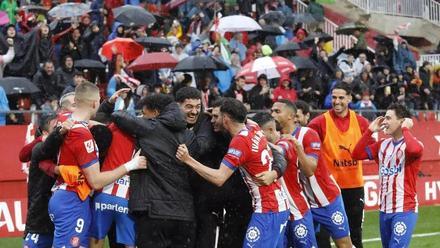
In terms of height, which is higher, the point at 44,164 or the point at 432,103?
the point at 44,164

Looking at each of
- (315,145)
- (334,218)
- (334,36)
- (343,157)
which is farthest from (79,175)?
(334,36)

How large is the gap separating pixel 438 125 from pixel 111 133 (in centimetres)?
1290

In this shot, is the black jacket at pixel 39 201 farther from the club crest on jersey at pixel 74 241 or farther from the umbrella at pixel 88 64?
the umbrella at pixel 88 64

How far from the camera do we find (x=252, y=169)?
1046 cm

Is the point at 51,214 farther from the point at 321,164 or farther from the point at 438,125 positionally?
the point at 438,125

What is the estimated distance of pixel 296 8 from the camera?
Answer: 32969mm

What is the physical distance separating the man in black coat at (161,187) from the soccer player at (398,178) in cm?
274

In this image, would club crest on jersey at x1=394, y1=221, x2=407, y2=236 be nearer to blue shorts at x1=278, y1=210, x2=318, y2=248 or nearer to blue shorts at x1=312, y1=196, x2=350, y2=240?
blue shorts at x1=312, y1=196, x2=350, y2=240

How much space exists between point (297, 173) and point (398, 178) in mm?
1176

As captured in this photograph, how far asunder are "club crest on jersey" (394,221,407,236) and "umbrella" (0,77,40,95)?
8670 mm

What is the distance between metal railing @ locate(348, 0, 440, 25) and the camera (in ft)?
124

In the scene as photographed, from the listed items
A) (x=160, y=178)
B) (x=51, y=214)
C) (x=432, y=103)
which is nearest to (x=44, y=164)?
(x=51, y=214)

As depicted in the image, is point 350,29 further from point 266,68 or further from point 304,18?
point 266,68

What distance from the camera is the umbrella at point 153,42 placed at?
876 inches
